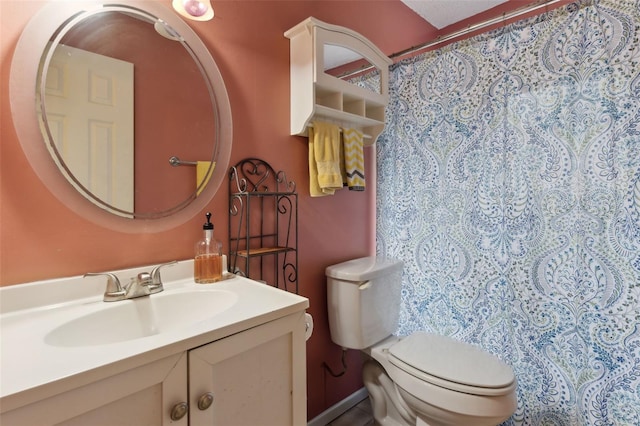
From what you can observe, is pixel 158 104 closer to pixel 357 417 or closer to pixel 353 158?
pixel 353 158

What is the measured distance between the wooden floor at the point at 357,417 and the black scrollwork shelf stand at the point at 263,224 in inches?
31.8

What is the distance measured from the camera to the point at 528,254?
4.53 feet

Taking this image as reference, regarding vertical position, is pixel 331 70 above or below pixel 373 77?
below

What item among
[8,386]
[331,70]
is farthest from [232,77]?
[8,386]

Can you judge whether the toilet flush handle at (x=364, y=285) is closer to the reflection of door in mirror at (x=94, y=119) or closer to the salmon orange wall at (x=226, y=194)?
the salmon orange wall at (x=226, y=194)

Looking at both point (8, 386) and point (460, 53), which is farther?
point (460, 53)

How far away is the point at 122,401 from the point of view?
564mm

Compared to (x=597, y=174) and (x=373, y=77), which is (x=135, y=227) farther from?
(x=597, y=174)

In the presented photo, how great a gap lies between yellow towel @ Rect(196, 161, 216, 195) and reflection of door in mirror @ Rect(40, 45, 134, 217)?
0.68 ft

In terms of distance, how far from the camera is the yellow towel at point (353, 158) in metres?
1.56

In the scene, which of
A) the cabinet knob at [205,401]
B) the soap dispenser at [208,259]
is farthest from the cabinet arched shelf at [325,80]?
the cabinet knob at [205,401]

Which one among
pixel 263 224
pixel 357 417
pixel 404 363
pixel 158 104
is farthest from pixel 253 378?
pixel 357 417

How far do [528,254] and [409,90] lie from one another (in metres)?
1.02

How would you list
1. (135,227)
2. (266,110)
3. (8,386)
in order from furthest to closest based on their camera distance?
(266,110) < (135,227) < (8,386)
